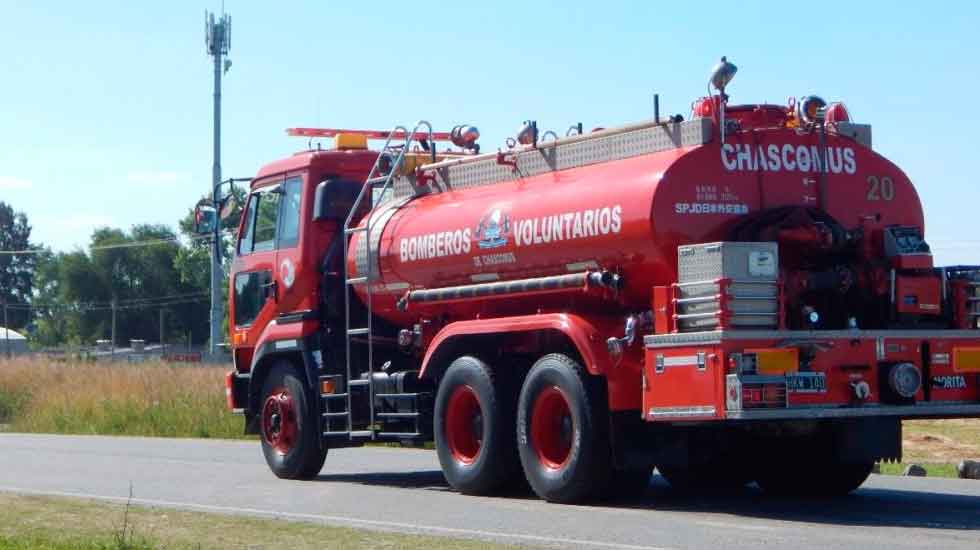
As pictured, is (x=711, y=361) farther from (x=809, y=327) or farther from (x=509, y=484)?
(x=509, y=484)

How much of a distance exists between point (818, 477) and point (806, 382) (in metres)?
2.52

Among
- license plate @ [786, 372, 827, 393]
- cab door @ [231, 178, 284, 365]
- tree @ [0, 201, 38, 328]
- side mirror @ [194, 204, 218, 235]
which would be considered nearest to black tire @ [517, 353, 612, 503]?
license plate @ [786, 372, 827, 393]

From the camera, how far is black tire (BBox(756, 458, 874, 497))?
13.5 m

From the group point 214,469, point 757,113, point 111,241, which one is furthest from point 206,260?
point 757,113

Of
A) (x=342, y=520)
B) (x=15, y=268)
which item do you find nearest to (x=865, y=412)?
(x=342, y=520)

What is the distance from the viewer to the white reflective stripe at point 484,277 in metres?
14.0

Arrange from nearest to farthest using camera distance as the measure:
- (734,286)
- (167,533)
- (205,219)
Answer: (167,533), (734,286), (205,219)

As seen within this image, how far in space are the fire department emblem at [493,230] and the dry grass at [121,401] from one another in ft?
47.7

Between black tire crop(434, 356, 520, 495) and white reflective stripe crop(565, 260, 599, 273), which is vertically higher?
white reflective stripe crop(565, 260, 599, 273)

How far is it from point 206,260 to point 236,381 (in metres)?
91.3

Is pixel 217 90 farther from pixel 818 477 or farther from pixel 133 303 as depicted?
pixel 133 303

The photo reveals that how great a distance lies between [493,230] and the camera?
13.9 meters

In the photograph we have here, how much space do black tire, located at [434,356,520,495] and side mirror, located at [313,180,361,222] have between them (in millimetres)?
2857

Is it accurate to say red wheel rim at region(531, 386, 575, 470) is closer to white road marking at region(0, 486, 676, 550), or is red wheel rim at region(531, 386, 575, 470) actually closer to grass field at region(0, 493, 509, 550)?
white road marking at region(0, 486, 676, 550)
